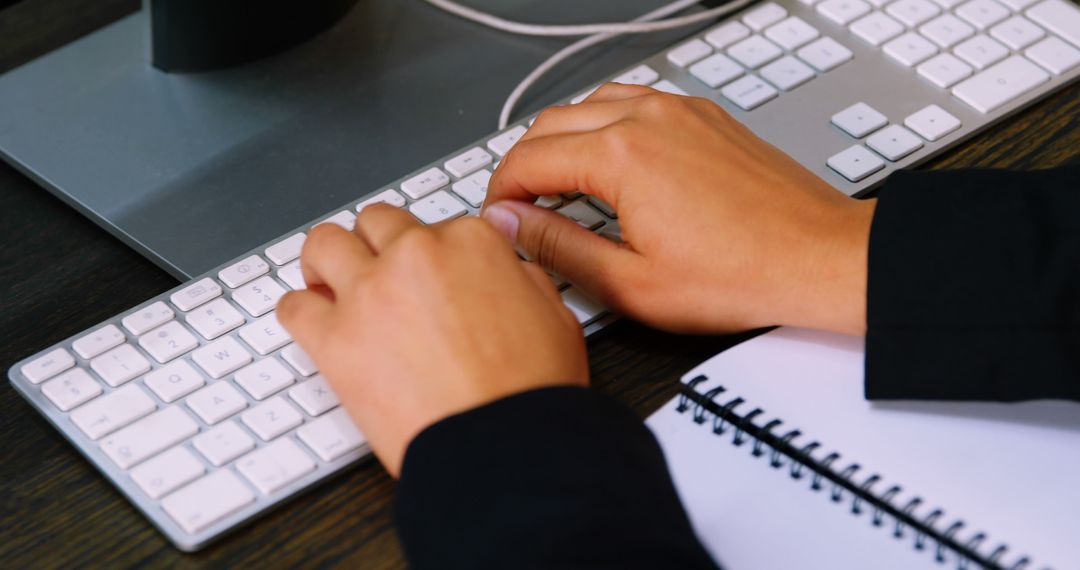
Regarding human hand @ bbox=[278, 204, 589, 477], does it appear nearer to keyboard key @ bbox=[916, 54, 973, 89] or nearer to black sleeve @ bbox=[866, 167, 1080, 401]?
black sleeve @ bbox=[866, 167, 1080, 401]

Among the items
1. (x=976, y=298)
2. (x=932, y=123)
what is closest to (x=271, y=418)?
(x=976, y=298)

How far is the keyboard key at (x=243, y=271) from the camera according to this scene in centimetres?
71

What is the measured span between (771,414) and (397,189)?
0.94 feet

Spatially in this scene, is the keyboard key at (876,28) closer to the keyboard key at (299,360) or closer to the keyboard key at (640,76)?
the keyboard key at (640,76)

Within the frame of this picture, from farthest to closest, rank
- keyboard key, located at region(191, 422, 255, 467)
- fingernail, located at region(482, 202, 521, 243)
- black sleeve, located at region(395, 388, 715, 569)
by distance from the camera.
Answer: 1. fingernail, located at region(482, 202, 521, 243)
2. keyboard key, located at region(191, 422, 255, 467)
3. black sleeve, located at region(395, 388, 715, 569)

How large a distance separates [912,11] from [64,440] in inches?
26.2

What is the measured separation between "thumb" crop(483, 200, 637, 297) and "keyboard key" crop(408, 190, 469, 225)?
0.03m

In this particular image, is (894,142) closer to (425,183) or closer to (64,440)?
(425,183)

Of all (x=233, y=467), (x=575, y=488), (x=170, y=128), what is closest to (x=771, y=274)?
(x=575, y=488)

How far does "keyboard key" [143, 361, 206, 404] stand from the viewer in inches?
25.4

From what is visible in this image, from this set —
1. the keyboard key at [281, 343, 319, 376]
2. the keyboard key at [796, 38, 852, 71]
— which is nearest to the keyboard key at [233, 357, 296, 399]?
the keyboard key at [281, 343, 319, 376]

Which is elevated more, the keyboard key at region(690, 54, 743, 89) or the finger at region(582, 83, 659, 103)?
the finger at region(582, 83, 659, 103)

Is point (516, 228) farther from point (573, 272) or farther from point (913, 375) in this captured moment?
point (913, 375)

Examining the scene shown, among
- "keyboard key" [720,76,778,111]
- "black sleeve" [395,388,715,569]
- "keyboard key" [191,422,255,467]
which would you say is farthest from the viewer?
"keyboard key" [720,76,778,111]
